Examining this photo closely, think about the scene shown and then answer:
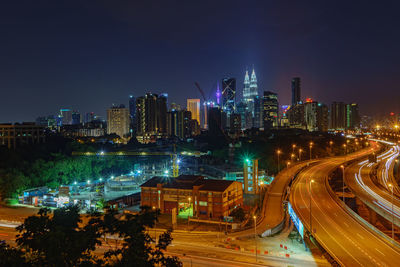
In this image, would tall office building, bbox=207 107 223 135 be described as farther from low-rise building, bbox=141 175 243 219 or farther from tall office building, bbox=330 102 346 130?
low-rise building, bbox=141 175 243 219

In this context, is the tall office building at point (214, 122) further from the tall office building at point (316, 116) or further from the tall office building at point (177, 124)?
the tall office building at point (316, 116)

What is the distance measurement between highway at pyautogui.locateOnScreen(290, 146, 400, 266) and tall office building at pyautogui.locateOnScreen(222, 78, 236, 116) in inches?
6100

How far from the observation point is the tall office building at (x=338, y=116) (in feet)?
547

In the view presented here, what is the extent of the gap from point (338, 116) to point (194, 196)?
528 ft

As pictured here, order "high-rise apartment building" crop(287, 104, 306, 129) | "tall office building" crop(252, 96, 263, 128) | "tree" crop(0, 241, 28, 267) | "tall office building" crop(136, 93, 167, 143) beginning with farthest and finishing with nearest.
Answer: "tall office building" crop(252, 96, 263, 128), "high-rise apartment building" crop(287, 104, 306, 129), "tall office building" crop(136, 93, 167, 143), "tree" crop(0, 241, 28, 267)

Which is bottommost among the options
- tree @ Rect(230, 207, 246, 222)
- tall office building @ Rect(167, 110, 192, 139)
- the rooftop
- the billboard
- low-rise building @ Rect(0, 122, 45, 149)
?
tree @ Rect(230, 207, 246, 222)

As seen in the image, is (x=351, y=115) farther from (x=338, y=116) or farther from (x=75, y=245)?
(x=75, y=245)

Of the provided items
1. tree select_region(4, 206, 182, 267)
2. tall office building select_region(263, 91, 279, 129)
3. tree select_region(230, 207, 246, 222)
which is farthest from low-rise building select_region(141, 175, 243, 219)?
tall office building select_region(263, 91, 279, 129)

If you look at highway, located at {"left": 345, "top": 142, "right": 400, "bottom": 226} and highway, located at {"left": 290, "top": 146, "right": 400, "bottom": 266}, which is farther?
highway, located at {"left": 345, "top": 142, "right": 400, "bottom": 226}

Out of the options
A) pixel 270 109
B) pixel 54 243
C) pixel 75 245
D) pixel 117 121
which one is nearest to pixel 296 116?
pixel 270 109

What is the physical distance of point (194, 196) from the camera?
2703cm

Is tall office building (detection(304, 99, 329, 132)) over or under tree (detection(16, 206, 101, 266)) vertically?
over

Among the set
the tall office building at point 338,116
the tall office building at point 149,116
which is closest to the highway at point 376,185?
the tall office building at point 149,116

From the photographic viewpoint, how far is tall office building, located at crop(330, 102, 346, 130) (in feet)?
547
